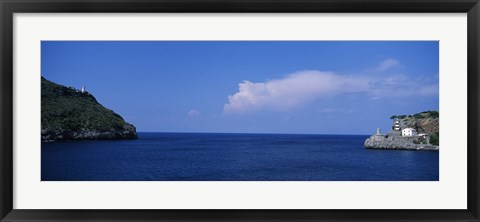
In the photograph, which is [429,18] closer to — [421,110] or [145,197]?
[145,197]

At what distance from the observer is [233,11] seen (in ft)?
6.61

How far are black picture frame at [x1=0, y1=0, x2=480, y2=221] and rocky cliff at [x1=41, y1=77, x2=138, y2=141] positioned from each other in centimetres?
1524

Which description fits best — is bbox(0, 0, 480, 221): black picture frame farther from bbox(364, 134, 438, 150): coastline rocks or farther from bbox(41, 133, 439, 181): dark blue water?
bbox(364, 134, 438, 150): coastline rocks

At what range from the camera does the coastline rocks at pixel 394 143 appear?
1554 cm

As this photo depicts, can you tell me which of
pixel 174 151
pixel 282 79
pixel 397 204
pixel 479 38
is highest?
pixel 282 79

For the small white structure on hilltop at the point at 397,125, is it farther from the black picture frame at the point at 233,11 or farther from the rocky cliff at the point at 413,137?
the black picture frame at the point at 233,11

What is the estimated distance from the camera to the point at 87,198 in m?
2.04

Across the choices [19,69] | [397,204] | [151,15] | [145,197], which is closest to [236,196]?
[145,197]

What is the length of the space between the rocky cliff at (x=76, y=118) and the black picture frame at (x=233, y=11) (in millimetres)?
15239

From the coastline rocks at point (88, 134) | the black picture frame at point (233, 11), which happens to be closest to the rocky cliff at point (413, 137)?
the black picture frame at point (233, 11)

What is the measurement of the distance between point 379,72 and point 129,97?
13298 mm

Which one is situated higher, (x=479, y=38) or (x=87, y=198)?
(x=479, y=38)

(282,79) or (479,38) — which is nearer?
(479,38)

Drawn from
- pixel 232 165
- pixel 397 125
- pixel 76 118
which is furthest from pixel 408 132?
pixel 76 118
